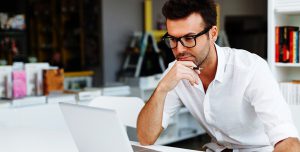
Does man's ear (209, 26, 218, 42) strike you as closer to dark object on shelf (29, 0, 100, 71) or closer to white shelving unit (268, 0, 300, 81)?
white shelving unit (268, 0, 300, 81)

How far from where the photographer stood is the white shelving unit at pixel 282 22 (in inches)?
107

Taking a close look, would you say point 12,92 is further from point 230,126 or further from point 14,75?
point 230,126

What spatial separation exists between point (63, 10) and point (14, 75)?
147 inches

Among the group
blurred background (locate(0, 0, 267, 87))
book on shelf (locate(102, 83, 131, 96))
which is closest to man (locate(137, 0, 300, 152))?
book on shelf (locate(102, 83, 131, 96))

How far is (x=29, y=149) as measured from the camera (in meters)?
1.65

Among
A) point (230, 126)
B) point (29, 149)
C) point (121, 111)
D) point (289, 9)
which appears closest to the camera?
point (29, 149)

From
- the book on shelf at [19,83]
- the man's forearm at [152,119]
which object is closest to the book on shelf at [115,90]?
the book on shelf at [19,83]

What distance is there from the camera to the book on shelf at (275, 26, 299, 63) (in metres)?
2.77

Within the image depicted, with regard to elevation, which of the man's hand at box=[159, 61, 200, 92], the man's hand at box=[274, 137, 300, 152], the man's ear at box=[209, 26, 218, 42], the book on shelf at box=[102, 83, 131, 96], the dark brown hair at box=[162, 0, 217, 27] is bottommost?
the book on shelf at box=[102, 83, 131, 96]

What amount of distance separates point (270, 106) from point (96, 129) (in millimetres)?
683

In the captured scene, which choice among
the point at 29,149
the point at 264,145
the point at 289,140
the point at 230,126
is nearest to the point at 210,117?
the point at 230,126

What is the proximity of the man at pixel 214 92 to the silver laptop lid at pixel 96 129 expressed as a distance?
0.46 m

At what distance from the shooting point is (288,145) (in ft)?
4.87

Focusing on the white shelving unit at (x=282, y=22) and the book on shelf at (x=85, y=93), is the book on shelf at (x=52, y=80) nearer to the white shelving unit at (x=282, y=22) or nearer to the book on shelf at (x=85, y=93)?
the book on shelf at (x=85, y=93)
